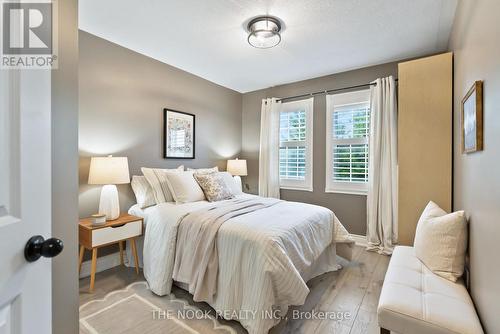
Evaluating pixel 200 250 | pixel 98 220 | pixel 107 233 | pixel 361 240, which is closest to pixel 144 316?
pixel 200 250

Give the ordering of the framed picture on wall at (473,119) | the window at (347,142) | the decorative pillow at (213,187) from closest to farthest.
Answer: the framed picture on wall at (473,119)
the decorative pillow at (213,187)
the window at (347,142)

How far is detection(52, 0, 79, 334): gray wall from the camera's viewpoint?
1.10 m

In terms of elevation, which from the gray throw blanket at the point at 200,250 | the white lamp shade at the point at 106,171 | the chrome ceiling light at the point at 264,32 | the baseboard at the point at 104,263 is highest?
the chrome ceiling light at the point at 264,32

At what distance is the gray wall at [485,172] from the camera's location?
41.4 inches

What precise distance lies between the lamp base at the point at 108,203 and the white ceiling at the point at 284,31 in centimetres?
170

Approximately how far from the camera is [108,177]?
233 cm

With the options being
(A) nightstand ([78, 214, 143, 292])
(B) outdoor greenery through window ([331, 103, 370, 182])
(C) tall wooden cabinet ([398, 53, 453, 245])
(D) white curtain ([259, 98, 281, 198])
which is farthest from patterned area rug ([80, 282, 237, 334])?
(B) outdoor greenery through window ([331, 103, 370, 182])

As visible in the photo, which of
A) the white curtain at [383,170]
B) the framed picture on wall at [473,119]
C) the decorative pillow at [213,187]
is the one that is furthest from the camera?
the white curtain at [383,170]

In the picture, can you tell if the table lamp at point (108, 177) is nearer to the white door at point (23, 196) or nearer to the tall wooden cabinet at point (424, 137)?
the white door at point (23, 196)

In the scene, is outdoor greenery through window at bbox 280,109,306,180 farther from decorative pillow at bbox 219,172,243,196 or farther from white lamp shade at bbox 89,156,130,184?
white lamp shade at bbox 89,156,130,184

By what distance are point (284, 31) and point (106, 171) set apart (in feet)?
7.67

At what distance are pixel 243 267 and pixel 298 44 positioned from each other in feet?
8.20

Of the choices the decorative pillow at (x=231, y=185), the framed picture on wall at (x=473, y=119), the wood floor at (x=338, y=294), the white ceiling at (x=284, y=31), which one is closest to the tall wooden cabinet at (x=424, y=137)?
the white ceiling at (x=284, y=31)

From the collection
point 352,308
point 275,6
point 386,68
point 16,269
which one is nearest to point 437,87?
point 386,68
